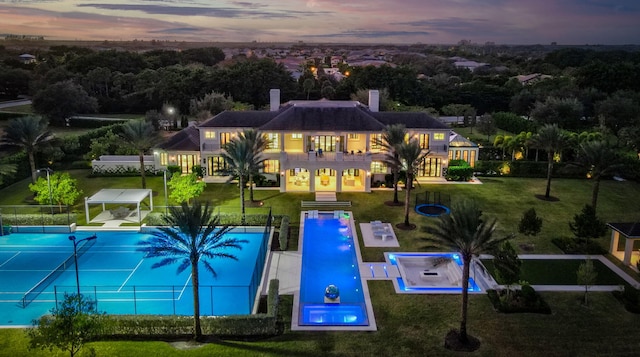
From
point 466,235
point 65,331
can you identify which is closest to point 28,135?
point 65,331

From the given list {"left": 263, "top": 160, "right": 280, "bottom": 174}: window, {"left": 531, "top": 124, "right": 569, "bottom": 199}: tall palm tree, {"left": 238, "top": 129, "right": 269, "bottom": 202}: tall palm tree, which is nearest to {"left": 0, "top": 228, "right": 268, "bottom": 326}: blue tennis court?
{"left": 238, "top": 129, "right": 269, "bottom": 202}: tall palm tree

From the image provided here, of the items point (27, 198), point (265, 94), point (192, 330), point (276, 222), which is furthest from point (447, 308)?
point (265, 94)

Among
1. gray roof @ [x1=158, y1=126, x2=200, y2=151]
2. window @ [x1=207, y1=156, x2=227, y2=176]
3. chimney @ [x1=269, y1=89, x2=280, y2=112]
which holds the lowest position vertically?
window @ [x1=207, y1=156, x2=227, y2=176]

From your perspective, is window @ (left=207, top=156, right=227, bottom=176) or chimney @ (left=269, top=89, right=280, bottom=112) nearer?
window @ (left=207, top=156, right=227, bottom=176)

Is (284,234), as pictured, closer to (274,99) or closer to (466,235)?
(466,235)

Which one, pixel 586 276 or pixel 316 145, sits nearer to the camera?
pixel 586 276

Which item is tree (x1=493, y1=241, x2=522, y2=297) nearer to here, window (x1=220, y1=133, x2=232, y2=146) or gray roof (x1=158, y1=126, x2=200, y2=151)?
window (x1=220, y1=133, x2=232, y2=146)
